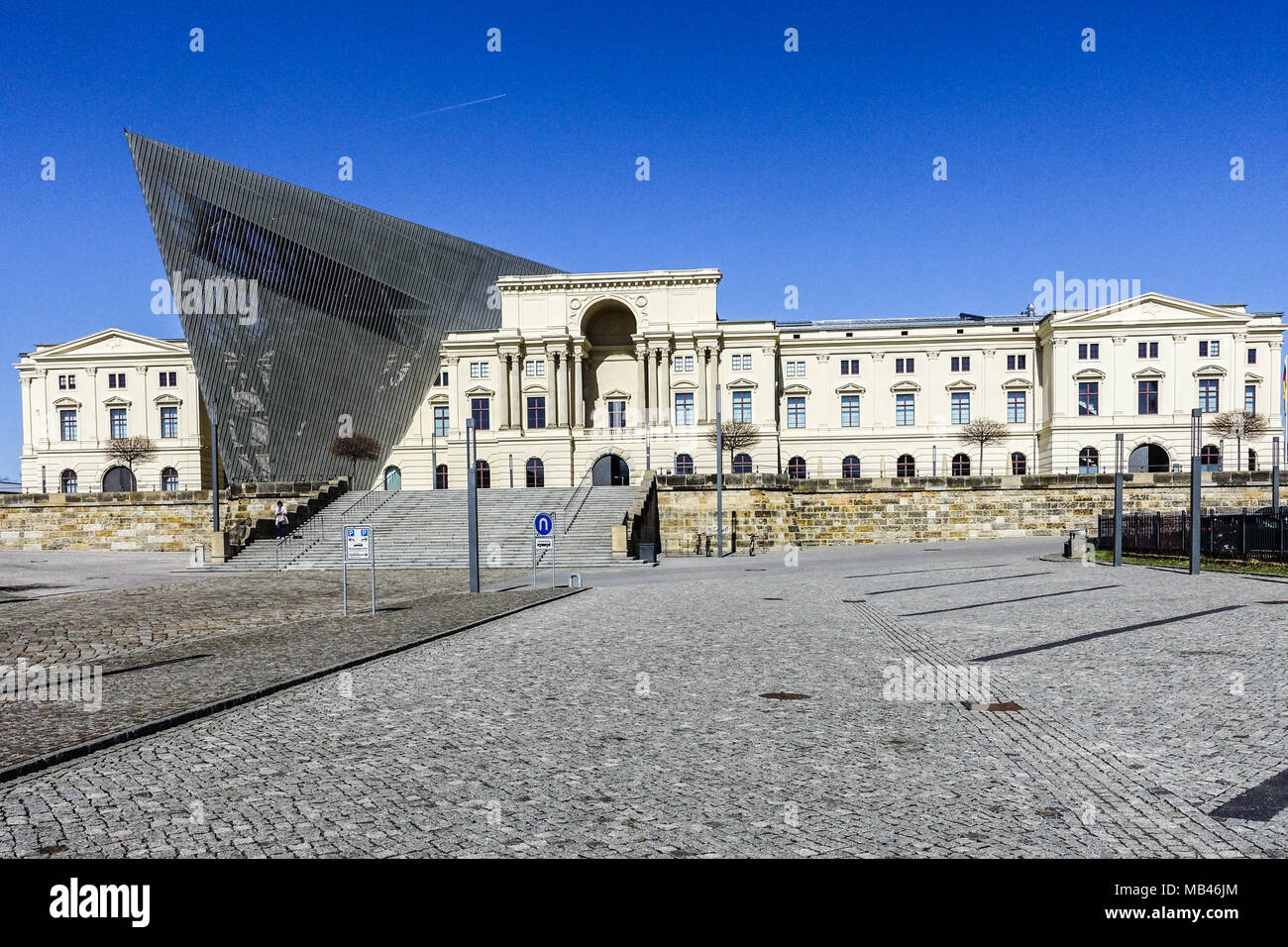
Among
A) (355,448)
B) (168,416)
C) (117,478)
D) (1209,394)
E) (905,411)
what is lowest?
(117,478)

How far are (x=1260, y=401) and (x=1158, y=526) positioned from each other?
39.9 metres

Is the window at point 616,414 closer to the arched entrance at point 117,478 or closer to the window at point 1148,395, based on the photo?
the window at point 1148,395

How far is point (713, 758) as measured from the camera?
260 inches

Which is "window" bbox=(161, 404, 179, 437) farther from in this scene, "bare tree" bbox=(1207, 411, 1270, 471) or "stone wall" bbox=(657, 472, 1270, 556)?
"bare tree" bbox=(1207, 411, 1270, 471)

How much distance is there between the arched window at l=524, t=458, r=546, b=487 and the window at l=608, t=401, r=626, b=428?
5.76m

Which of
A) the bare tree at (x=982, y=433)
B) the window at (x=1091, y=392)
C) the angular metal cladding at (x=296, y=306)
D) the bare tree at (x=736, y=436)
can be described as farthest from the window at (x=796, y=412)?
the angular metal cladding at (x=296, y=306)

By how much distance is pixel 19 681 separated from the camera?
10.1 meters

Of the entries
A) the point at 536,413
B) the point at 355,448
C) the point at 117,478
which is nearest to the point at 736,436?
the point at 536,413

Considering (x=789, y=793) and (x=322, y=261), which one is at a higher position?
(x=322, y=261)

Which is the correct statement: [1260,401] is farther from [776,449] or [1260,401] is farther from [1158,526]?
[1158,526]

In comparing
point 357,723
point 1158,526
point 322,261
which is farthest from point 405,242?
point 357,723

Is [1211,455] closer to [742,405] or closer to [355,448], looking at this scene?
[742,405]

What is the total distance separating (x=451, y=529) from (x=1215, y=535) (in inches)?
1054
